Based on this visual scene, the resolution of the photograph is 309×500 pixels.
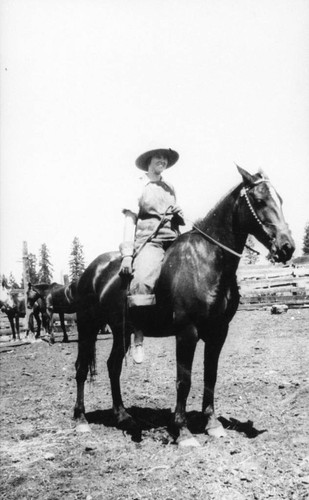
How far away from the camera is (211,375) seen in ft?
16.3

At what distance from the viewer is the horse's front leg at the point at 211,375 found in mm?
4742

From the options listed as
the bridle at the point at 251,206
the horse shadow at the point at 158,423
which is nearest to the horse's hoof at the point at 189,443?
the horse shadow at the point at 158,423

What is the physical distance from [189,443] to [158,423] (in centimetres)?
107

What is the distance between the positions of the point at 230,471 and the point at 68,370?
23.6 ft

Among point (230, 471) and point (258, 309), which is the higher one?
point (230, 471)

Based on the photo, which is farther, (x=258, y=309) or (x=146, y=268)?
(x=258, y=309)

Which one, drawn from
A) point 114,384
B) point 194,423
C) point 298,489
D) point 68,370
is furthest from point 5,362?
point 298,489

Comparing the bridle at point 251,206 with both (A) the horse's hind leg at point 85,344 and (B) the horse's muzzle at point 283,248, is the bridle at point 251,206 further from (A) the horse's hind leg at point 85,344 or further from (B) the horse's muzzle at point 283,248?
(A) the horse's hind leg at point 85,344

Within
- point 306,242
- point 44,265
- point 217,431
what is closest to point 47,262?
point 44,265

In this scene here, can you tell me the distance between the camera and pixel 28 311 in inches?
885

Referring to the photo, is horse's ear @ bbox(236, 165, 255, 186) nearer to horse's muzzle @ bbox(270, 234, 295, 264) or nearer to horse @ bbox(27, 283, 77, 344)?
horse's muzzle @ bbox(270, 234, 295, 264)

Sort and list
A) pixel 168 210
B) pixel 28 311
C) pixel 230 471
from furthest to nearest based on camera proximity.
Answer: pixel 28 311 < pixel 168 210 < pixel 230 471

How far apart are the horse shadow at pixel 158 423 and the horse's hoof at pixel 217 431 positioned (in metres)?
0.21

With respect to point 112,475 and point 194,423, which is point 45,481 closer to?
point 112,475
